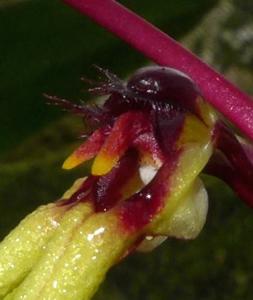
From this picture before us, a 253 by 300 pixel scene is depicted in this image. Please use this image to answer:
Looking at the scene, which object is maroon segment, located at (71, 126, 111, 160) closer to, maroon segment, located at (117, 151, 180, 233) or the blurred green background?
maroon segment, located at (117, 151, 180, 233)

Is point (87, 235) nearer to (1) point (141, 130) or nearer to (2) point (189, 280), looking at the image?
(1) point (141, 130)

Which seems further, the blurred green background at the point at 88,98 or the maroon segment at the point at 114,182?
the blurred green background at the point at 88,98

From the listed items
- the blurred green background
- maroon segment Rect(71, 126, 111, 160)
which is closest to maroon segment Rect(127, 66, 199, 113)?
maroon segment Rect(71, 126, 111, 160)

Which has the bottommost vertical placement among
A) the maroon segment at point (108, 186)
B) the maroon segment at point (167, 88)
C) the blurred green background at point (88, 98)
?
the blurred green background at point (88, 98)

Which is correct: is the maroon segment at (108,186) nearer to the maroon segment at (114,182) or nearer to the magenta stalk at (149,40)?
the maroon segment at (114,182)

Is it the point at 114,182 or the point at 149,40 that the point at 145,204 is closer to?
the point at 114,182

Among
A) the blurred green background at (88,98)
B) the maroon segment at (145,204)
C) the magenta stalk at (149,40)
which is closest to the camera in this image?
the maroon segment at (145,204)

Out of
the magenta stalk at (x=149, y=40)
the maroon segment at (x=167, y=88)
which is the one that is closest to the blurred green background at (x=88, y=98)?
the magenta stalk at (x=149, y=40)

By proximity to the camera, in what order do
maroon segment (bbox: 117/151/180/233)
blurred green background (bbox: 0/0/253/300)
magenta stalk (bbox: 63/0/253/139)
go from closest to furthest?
maroon segment (bbox: 117/151/180/233) → magenta stalk (bbox: 63/0/253/139) → blurred green background (bbox: 0/0/253/300)

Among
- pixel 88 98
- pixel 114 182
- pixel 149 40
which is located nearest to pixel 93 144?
pixel 114 182
